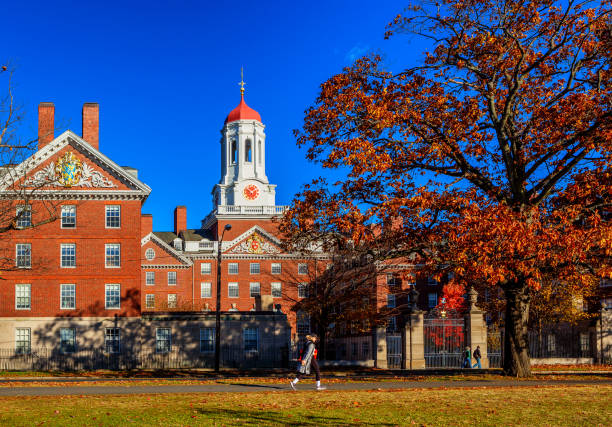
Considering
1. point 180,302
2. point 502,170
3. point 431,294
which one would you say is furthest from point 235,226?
point 502,170

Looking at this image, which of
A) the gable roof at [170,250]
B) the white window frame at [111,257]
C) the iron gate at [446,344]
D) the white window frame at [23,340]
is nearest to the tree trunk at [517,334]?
the iron gate at [446,344]

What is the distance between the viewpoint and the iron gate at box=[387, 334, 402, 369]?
4375 centimetres

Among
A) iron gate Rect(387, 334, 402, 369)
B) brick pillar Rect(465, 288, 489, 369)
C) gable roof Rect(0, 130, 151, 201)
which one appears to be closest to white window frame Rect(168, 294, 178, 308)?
gable roof Rect(0, 130, 151, 201)

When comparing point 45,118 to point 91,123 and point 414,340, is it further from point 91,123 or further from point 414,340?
point 414,340

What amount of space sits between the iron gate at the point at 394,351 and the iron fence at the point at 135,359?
271 inches

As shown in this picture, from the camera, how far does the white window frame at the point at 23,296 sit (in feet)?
163

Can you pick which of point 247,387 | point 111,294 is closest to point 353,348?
point 111,294

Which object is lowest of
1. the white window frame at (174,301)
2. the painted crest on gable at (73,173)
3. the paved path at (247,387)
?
the paved path at (247,387)

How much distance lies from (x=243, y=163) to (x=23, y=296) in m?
61.1

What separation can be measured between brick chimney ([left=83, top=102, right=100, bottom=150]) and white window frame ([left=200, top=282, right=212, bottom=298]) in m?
38.9

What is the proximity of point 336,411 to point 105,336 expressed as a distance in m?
34.7

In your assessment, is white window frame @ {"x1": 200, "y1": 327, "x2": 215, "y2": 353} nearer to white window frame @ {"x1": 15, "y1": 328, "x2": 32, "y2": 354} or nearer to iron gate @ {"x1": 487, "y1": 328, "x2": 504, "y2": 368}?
white window frame @ {"x1": 15, "y1": 328, "x2": 32, "y2": 354}

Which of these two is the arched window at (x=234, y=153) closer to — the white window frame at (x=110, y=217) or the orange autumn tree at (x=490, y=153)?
the white window frame at (x=110, y=217)

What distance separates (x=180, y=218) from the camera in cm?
10806
